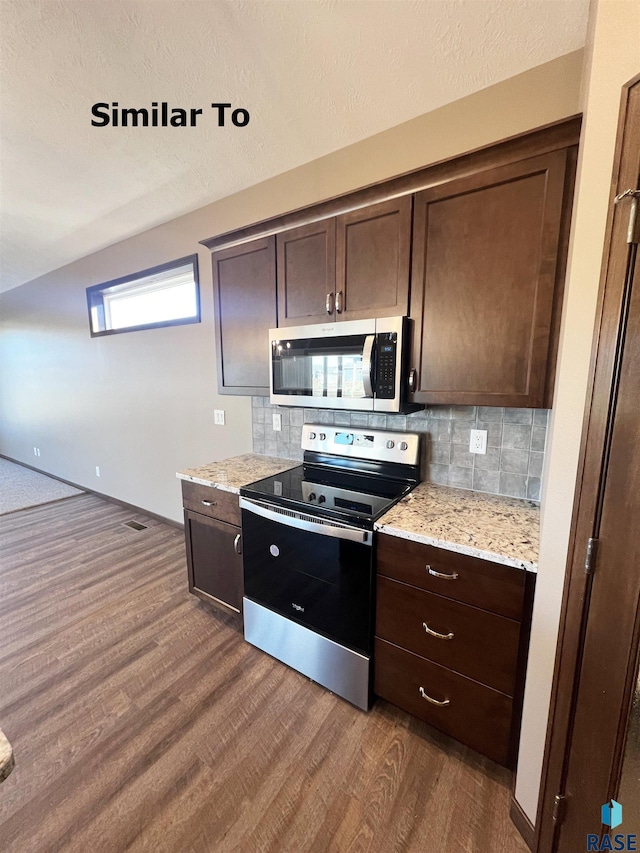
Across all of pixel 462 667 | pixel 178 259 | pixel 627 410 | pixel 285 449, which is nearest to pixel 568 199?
pixel 627 410

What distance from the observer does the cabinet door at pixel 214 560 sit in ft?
6.32

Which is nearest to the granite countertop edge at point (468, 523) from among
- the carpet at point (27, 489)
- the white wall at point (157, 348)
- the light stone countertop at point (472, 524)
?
the light stone countertop at point (472, 524)

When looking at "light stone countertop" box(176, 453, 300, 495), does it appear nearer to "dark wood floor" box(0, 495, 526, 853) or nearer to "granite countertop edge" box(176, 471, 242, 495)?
"granite countertop edge" box(176, 471, 242, 495)

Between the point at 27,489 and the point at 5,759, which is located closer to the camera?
the point at 5,759

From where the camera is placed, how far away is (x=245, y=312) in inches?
79.9

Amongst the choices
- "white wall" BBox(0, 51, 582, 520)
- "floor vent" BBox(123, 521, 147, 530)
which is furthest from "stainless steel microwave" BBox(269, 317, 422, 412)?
"floor vent" BBox(123, 521, 147, 530)

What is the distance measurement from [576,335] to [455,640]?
3.62ft

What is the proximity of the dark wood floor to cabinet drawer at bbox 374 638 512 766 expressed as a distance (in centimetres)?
16

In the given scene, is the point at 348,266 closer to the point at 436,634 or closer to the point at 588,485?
the point at 588,485

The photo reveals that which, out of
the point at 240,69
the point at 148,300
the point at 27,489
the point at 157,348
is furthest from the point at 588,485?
the point at 27,489

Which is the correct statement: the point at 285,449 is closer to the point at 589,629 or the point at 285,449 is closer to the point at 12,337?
the point at 589,629

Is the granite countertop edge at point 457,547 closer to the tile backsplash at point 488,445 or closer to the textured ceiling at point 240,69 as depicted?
the tile backsplash at point 488,445

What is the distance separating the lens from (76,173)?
2.20 meters

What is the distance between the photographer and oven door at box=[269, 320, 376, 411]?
61.7 inches
